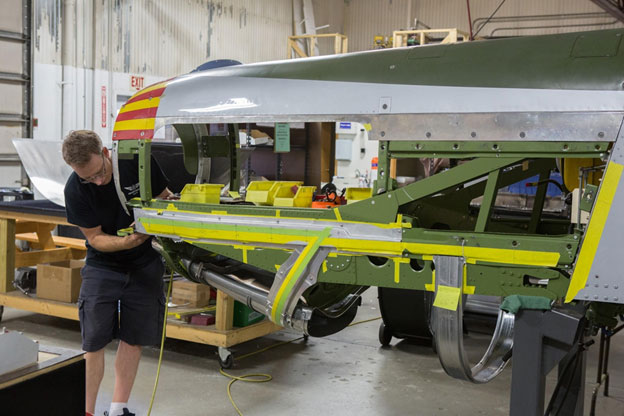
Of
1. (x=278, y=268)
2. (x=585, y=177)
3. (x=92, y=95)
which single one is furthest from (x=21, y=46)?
(x=585, y=177)

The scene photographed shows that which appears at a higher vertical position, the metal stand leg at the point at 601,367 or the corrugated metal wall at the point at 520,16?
the corrugated metal wall at the point at 520,16

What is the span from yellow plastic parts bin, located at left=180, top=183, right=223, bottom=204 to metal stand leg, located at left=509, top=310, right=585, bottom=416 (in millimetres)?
1556

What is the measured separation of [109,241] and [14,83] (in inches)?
252

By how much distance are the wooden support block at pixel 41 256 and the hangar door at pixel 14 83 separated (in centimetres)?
316

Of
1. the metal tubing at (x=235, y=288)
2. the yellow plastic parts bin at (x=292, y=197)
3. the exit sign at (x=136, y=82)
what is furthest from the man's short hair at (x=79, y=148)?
the exit sign at (x=136, y=82)

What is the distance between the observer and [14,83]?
8398 mm

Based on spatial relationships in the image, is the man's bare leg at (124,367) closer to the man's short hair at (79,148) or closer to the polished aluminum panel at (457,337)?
the man's short hair at (79,148)

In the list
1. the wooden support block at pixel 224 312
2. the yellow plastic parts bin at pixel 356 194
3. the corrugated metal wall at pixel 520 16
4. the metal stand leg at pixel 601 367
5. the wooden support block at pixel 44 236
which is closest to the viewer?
the yellow plastic parts bin at pixel 356 194

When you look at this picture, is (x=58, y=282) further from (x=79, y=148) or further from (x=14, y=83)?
(x=14, y=83)

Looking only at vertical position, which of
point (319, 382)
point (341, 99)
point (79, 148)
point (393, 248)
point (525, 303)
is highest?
point (341, 99)

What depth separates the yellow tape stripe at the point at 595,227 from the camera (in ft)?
6.76

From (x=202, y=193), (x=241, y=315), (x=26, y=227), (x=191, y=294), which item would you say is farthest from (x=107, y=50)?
(x=202, y=193)

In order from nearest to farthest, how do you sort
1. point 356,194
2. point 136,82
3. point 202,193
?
point 356,194, point 202,193, point 136,82

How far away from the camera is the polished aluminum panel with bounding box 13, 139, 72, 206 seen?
5.79 metres
